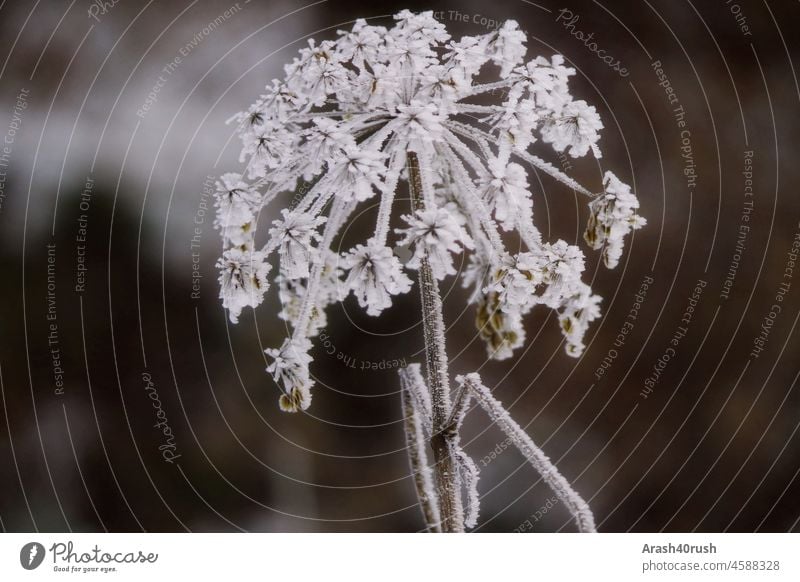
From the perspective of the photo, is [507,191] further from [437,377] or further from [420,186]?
[437,377]

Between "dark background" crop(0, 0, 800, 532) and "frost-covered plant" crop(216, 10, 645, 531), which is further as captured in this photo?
"dark background" crop(0, 0, 800, 532)

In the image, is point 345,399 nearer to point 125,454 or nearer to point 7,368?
point 125,454

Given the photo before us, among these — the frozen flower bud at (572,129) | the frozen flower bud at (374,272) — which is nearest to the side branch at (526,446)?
the frozen flower bud at (374,272)

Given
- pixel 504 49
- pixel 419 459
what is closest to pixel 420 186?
pixel 504 49

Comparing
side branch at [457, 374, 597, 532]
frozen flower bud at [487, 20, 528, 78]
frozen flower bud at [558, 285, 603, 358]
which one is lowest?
side branch at [457, 374, 597, 532]

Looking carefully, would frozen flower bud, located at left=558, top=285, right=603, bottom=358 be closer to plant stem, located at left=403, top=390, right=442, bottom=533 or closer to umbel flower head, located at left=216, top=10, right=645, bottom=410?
umbel flower head, located at left=216, top=10, right=645, bottom=410

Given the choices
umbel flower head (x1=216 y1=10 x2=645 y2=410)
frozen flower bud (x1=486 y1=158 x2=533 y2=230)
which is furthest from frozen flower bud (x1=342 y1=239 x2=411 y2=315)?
frozen flower bud (x1=486 y1=158 x2=533 y2=230)

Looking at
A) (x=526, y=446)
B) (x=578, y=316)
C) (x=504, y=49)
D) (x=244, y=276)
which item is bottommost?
(x=526, y=446)
